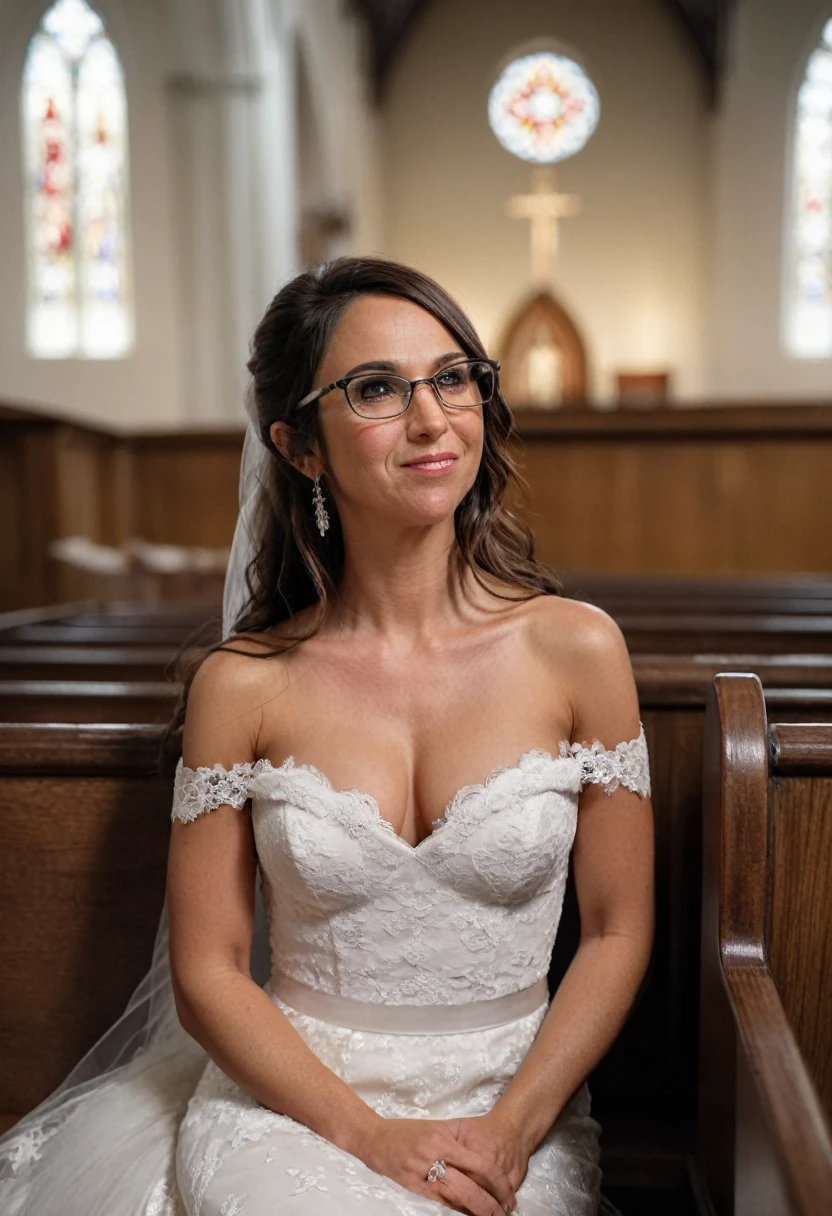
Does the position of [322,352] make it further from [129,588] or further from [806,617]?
[129,588]

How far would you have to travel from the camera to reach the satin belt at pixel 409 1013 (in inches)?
53.9

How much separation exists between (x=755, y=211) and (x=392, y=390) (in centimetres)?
1226

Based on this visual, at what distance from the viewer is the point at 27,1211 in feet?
4.25

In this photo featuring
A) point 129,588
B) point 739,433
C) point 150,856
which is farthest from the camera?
point 739,433

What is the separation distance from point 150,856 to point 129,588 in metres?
3.92

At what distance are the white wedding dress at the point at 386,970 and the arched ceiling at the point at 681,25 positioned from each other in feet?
42.5

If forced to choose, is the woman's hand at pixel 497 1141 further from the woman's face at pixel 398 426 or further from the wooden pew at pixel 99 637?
the wooden pew at pixel 99 637

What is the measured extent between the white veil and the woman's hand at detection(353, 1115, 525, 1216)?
0.78 feet

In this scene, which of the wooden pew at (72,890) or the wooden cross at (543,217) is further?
the wooden cross at (543,217)

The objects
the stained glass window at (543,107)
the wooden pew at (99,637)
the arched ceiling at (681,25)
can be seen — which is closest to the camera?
the wooden pew at (99,637)

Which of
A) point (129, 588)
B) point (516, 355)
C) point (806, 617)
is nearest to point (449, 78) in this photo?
point (516, 355)

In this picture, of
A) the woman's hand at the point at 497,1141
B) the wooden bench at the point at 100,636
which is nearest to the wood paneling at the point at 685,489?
the wooden bench at the point at 100,636

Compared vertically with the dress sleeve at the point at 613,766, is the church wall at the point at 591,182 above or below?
above

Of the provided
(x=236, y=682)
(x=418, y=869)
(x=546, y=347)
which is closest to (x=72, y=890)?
(x=236, y=682)
